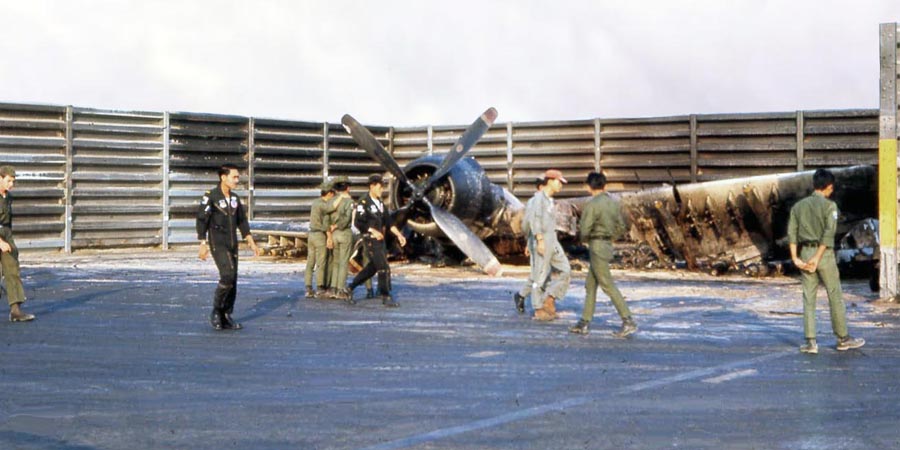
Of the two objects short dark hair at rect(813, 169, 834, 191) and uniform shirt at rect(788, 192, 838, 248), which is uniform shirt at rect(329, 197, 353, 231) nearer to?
uniform shirt at rect(788, 192, 838, 248)

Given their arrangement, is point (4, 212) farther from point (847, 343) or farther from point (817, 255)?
point (847, 343)

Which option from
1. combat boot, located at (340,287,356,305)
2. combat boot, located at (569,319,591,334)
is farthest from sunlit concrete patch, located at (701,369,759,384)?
combat boot, located at (340,287,356,305)

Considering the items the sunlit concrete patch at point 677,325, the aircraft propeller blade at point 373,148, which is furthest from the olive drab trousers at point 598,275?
the aircraft propeller blade at point 373,148

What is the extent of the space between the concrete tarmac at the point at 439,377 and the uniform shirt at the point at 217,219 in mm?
1085

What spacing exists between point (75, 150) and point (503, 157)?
43.0ft

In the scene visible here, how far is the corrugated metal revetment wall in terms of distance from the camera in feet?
106

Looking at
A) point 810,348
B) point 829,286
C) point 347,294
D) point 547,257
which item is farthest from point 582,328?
point 347,294

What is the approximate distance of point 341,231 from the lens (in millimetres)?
18266

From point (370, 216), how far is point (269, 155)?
20750 millimetres

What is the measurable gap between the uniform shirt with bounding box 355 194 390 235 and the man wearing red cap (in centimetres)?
296

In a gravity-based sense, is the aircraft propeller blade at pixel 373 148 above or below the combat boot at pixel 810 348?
above

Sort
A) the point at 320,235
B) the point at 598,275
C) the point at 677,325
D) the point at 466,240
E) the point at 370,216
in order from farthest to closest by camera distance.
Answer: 1. the point at 466,240
2. the point at 320,235
3. the point at 370,216
4. the point at 677,325
5. the point at 598,275

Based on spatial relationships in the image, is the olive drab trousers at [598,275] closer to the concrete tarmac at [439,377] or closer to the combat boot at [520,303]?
the concrete tarmac at [439,377]

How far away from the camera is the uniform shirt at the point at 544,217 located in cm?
1505
